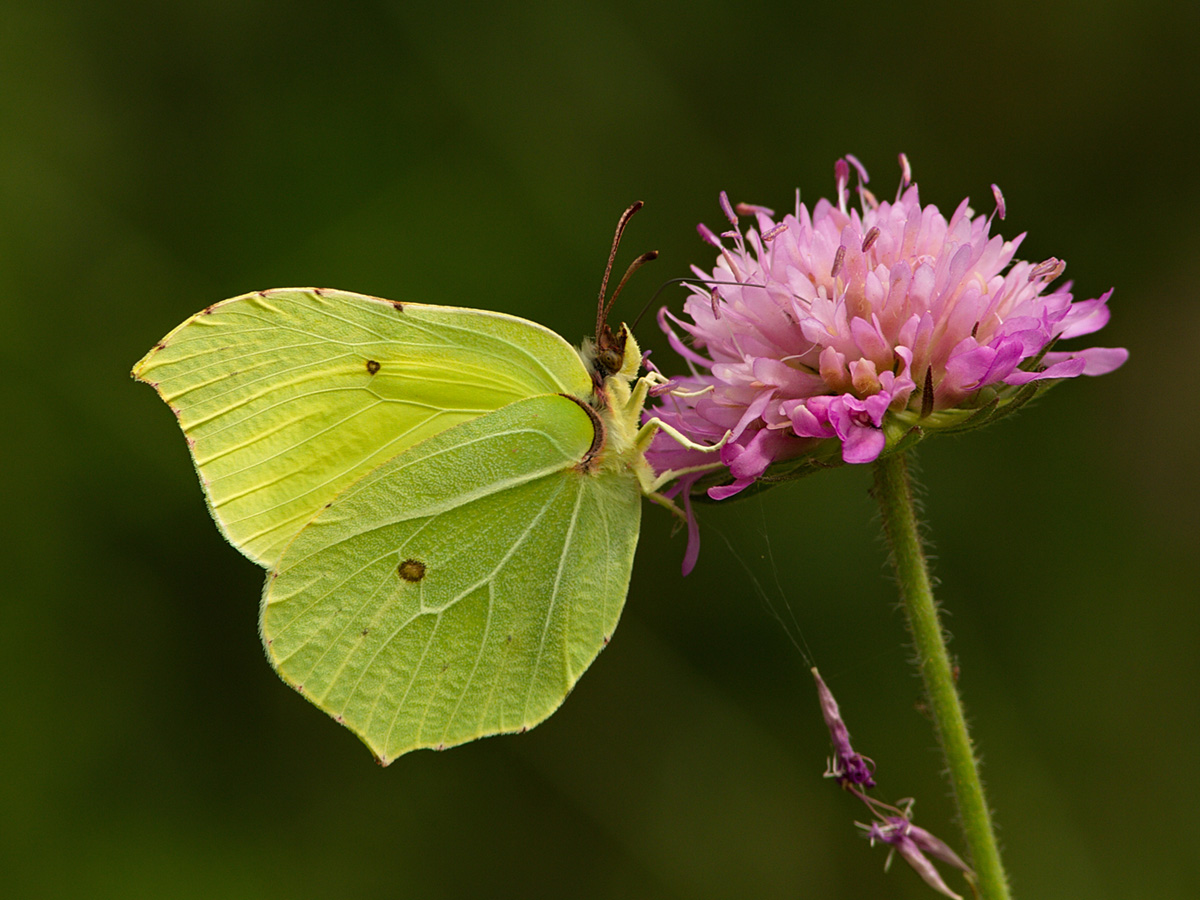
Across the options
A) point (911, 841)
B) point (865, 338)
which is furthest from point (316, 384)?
point (911, 841)

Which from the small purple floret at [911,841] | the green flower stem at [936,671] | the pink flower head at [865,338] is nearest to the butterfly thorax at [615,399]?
the pink flower head at [865,338]

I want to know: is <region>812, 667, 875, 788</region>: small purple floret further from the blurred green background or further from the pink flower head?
the blurred green background

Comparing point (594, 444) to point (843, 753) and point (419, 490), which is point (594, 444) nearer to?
point (419, 490)

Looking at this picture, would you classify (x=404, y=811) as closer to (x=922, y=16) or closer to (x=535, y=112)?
(x=535, y=112)

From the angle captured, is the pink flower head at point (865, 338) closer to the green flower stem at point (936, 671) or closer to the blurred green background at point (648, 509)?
the green flower stem at point (936, 671)

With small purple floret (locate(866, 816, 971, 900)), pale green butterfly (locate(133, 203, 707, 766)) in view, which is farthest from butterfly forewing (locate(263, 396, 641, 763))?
small purple floret (locate(866, 816, 971, 900))

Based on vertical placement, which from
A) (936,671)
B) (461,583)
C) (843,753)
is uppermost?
(461,583)

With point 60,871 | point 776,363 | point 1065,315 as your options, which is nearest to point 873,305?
point 776,363
